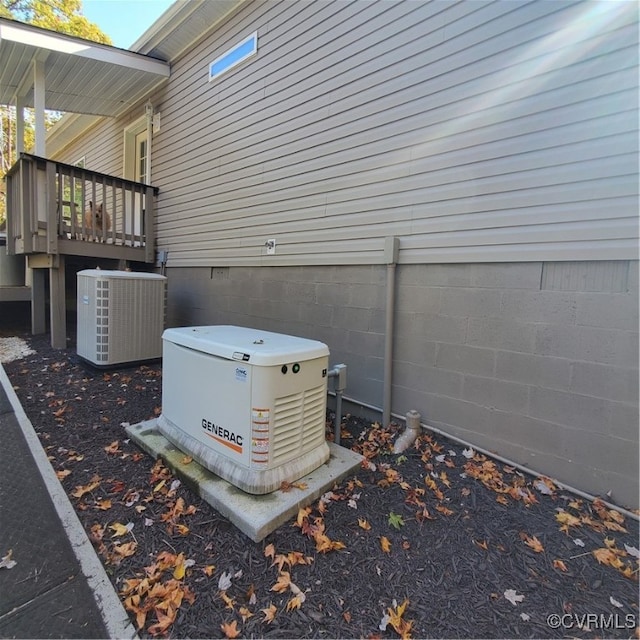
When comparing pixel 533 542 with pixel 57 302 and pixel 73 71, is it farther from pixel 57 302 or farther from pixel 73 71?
pixel 73 71

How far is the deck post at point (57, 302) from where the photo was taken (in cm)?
571

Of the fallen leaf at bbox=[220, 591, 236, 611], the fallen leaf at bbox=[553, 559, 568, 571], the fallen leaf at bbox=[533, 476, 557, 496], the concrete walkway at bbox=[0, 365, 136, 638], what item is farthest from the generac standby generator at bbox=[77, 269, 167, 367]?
the fallen leaf at bbox=[553, 559, 568, 571]

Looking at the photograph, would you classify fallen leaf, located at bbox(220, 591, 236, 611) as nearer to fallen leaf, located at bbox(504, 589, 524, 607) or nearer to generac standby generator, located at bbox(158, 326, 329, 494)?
generac standby generator, located at bbox(158, 326, 329, 494)

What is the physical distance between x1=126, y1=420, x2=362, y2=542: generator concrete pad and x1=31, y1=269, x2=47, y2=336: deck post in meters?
5.40

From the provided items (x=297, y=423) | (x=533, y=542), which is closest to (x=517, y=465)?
(x=533, y=542)

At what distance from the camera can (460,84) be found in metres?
2.95

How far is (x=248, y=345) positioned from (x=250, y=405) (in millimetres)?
379

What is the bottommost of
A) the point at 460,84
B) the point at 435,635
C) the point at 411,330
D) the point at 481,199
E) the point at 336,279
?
the point at 435,635

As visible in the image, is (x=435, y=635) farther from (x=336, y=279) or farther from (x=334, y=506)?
(x=336, y=279)

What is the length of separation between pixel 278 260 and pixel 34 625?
3641 millimetres

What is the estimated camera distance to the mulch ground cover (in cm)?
163

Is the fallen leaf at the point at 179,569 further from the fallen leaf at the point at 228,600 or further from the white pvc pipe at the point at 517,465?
the white pvc pipe at the point at 517,465

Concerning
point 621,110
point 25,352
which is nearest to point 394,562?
point 621,110

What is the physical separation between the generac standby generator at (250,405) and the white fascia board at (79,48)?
5985mm
